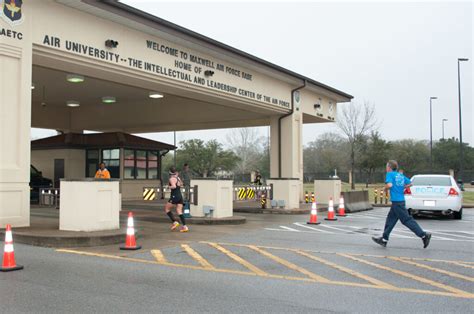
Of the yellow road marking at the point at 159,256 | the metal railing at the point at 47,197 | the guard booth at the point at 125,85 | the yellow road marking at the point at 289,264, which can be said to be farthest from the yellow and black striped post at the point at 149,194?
the yellow road marking at the point at 159,256

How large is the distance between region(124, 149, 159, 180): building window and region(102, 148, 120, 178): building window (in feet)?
1.36

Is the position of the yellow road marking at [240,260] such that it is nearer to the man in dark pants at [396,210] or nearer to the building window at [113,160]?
the man in dark pants at [396,210]

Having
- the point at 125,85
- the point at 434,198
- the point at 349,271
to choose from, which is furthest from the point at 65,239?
the point at 434,198

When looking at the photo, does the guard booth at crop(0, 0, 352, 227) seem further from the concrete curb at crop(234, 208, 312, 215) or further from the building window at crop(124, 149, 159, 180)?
the building window at crop(124, 149, 159, 180)

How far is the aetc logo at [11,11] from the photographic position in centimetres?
1074

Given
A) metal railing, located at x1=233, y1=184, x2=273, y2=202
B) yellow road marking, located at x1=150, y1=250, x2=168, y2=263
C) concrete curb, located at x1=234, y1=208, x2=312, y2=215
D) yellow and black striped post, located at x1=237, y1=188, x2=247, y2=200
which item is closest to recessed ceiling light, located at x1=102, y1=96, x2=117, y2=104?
metal railing, located at x1=233, y1=184, x2=273, y2=202

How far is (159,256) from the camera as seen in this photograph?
8.91m

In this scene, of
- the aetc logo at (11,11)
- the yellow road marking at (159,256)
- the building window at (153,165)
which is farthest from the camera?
the building window at (153,165)

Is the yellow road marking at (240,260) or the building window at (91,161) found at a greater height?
the building window at (91,161)

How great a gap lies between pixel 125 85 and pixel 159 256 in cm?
1087

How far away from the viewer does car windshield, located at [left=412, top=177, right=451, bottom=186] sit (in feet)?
55.6

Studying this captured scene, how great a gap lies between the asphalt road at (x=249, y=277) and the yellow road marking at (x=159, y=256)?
0.02 metres

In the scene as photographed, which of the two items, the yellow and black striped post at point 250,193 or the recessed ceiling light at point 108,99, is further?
the yellow and black striped post at point 250,193

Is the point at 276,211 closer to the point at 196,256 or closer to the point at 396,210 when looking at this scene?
the point at 396,210
